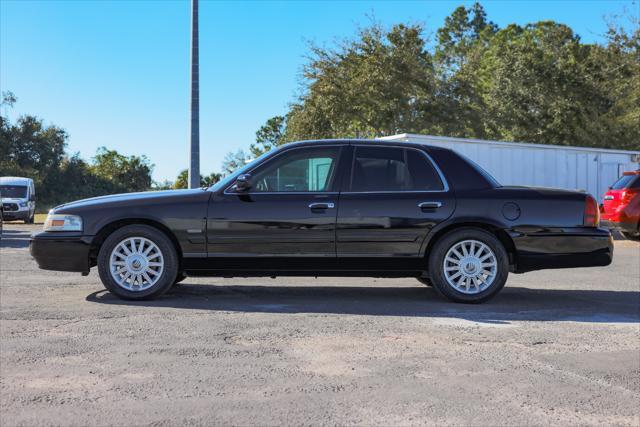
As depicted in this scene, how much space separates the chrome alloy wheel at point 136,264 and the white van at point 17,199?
20.8 metres

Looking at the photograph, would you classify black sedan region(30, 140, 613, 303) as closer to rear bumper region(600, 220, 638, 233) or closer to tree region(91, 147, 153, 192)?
rear bumper region(600, 220, 638, 233)

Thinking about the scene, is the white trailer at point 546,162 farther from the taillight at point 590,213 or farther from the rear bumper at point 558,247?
the rear bumper at point 558,247

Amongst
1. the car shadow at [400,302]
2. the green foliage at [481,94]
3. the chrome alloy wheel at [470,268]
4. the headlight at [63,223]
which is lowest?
the car shadow at [400,302]

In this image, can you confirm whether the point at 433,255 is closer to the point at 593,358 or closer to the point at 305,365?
the point at 593,358

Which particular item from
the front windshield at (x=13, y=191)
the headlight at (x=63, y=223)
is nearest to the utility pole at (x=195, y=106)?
the headlight at (x=63, y=223)

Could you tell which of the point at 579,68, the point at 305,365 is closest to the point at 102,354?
the point at 305,365

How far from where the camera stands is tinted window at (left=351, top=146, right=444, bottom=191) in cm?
616

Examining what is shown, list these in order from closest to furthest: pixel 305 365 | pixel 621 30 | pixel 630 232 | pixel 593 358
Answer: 1. pixel 305 365
2. pixel 593 358
3. pixel 630 232
4. pixel 621 30

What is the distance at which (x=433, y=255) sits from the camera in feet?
19.9

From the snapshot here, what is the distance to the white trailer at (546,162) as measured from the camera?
1789cm

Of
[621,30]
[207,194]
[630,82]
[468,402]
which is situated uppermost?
[621,30]

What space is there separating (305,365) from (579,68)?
30.9 meters

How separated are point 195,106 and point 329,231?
9486mm

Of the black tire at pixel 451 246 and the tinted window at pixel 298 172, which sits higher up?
the tinted window at pixel 298 172
